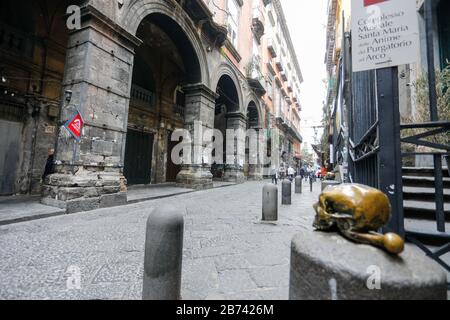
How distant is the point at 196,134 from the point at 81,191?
17.9 feet

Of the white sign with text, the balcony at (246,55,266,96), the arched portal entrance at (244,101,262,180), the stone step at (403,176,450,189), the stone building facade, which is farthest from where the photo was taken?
the arched portal entrance at (244,101,262,180)

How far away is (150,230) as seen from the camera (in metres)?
1.52

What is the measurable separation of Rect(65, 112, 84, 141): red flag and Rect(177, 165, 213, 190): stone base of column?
16.6 feet

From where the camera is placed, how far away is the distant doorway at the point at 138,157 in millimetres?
10375

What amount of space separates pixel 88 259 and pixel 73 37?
17.8 ft

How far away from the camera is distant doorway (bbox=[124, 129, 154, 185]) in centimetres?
1038

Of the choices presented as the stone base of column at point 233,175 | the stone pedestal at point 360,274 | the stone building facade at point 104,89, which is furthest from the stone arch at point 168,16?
the stone pedestal at point 360,274

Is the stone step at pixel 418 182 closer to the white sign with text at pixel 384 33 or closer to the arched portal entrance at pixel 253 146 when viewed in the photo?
the white sign with text at pixel 384 33

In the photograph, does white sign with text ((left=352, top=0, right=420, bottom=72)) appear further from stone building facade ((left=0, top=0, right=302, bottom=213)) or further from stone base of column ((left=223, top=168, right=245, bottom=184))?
stone base of column ((left=223, top=168, right=245, bottom=184))

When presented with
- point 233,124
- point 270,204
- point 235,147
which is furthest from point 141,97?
point 270,204

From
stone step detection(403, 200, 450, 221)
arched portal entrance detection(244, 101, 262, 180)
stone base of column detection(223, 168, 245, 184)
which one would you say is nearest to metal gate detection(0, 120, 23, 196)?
stone step detection(403, 200, 450, 221)

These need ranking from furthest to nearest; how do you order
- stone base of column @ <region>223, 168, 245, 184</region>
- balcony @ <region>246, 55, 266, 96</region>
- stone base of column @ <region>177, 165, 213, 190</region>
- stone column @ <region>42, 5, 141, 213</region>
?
1. balcony @ <region>246, 55, 266, 96</region>
2. stone base of column @ <region>223, 168, 245, 184</region>
3. stone base of column @ <region>177, 165, 213, 190</region>
4. stone column @ <region>42, 5, 141, 213</region>
